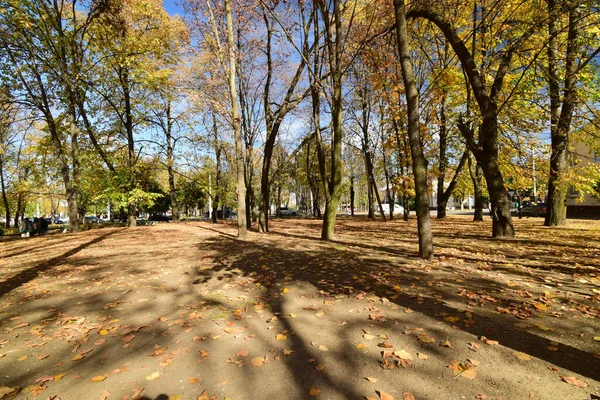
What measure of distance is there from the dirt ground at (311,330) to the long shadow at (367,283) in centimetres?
2

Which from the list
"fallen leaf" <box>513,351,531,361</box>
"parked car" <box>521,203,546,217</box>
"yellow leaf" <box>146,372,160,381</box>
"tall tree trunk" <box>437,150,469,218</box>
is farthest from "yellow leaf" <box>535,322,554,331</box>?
"parked car" <box>521,203,546,217</box>

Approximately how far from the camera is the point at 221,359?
3004mm

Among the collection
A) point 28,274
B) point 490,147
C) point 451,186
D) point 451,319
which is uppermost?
point 490,147

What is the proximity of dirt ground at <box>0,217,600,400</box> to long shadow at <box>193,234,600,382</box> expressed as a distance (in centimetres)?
2

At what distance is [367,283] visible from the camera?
523 cm

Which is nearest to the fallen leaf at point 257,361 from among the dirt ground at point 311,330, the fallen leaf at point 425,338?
the dirt ground at point 311,330

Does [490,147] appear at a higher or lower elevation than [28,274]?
higher

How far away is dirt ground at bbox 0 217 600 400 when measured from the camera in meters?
2.55

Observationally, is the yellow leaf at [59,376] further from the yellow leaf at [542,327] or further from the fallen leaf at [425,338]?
the yellow leaf at [542,327]

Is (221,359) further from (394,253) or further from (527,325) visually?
(394,253)

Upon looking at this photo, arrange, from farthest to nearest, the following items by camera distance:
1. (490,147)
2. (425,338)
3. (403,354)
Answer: (490,147) → (425,338) → (403,354)

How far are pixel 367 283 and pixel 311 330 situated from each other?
1.97 metres

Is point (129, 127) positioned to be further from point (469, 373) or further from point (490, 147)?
point (469, 373)

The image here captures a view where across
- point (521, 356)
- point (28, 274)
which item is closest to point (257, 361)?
point (521, 356)
